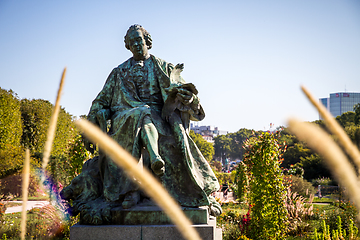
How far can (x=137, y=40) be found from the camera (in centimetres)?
491

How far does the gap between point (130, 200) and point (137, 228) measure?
358 millimetres

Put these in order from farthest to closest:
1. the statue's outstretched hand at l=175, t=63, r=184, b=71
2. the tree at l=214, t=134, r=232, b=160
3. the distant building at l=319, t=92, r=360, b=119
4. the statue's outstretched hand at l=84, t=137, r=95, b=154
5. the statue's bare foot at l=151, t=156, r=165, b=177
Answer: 1. the tree at l=214, t=134, r=232, b=160
2. the statue's outstretched hand at l=175, t=63, r=184, b=71
3. the statue's outstretched hand at l=84, t=137, r=95, b=154
4. the statue's bare foot at l=151, t=156, r=165, b=177
5. the distant building at l=319, t=92, r=360, b=119

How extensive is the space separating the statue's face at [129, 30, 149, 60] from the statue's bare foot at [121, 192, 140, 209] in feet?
6.71

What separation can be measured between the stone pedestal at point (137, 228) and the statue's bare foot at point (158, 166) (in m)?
0.43

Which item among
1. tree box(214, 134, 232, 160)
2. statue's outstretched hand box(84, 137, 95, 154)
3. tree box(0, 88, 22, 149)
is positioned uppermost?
tree box(214, 134, 232, 160)

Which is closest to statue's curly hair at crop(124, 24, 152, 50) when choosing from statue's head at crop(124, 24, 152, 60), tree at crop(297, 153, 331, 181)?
statue's head at crop(124, 24, 152, 60)

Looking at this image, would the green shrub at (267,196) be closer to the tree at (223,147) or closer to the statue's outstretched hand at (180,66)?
the statue's outstretched hand at (180,66)

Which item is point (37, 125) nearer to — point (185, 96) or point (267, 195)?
point (267, 195)

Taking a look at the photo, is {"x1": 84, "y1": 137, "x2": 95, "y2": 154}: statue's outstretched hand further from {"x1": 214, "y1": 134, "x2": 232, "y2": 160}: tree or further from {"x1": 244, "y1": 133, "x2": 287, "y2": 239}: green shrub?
{"x1": 214, "y1": 134, "x2": 232, "y2": 160}: tree

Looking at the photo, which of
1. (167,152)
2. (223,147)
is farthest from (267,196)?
(223,147)

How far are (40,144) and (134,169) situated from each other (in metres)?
25.0

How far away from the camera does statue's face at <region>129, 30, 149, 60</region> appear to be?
4.89 meters

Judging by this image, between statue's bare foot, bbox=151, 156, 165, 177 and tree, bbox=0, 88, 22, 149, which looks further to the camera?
tree, bbox=0, 88, 22, 149

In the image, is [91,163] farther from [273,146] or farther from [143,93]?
[273,146]
